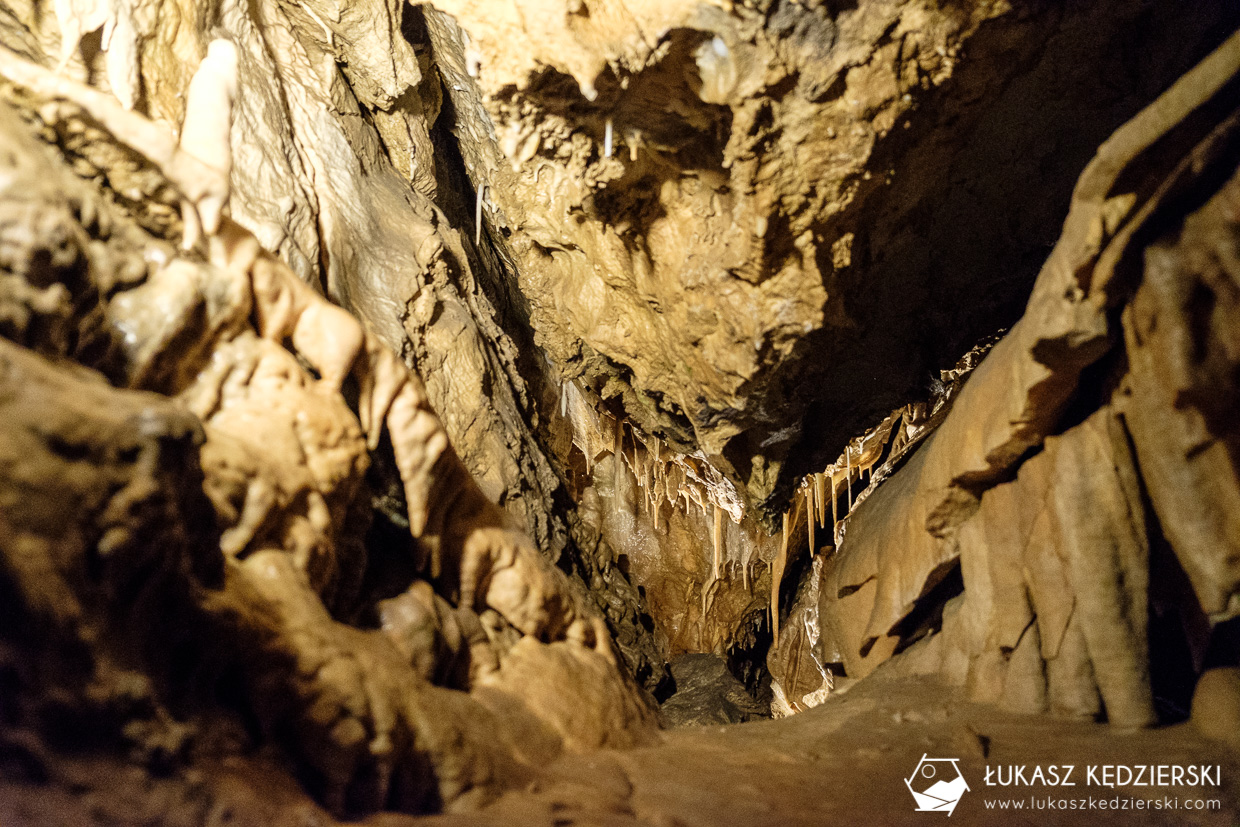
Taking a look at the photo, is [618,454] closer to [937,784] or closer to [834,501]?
[834,501]

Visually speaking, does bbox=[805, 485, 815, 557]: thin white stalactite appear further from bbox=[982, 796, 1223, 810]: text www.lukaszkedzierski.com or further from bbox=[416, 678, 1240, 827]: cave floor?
bbox=[982, 796, 1223, 810]: text www.lukaszkedzierski.com

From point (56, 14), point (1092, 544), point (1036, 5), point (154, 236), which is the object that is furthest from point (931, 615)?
point (56, 14)

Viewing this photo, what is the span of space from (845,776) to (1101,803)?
101 centimetres

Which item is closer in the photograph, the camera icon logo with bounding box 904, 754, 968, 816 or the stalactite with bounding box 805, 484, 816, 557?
the camera icon logo with bounding box 904, 754, 968, 816

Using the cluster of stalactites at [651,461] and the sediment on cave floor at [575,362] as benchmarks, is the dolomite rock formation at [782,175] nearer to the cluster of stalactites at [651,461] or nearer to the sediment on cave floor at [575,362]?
the sediment on cave floor at [575,362]

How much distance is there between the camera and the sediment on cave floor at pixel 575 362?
2148 millimetres

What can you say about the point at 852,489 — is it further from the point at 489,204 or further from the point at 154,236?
the point at 154,236

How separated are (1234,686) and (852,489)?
4.55 m

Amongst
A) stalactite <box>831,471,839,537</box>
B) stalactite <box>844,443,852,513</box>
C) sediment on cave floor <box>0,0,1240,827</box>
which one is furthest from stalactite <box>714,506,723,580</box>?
sediment on cave floor <box>0,0,1240,827</box>

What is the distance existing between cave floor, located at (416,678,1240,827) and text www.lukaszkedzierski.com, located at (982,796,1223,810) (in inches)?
0.4

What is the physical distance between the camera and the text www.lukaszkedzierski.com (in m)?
2.80

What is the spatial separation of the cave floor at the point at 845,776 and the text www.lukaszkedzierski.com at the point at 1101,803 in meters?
0.01

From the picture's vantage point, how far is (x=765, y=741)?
12.5 ft

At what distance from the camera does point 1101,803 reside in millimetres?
2928
